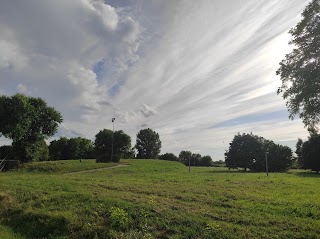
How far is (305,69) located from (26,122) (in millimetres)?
42709

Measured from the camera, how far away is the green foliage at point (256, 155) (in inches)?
3233

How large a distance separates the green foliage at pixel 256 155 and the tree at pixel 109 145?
95.8ft

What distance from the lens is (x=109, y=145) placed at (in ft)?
274

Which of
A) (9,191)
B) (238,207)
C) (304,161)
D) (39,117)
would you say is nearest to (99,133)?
Answer: (39,117)

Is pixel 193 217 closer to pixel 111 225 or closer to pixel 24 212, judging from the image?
pixel 111 225

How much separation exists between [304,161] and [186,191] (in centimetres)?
6784

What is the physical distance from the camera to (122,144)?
258ft

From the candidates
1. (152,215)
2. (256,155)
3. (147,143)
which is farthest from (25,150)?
(147,143)

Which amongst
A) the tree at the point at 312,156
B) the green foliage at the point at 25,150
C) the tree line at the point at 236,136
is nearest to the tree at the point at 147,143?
the tree line at the point at 236,136

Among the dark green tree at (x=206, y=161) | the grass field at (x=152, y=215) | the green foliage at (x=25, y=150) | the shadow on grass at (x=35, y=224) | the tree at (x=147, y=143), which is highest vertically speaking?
the tree at (x=147, y=143)

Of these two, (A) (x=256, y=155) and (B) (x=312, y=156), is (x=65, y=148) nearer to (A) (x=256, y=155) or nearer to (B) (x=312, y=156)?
(A) (x=256, y=155)

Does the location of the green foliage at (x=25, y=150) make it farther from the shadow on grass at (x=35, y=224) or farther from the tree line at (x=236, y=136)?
the shadow on grass at (x=35, y=224)

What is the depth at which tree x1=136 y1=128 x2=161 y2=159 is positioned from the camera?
131 metres

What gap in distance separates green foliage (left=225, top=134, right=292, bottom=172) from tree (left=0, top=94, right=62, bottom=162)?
169 ft
